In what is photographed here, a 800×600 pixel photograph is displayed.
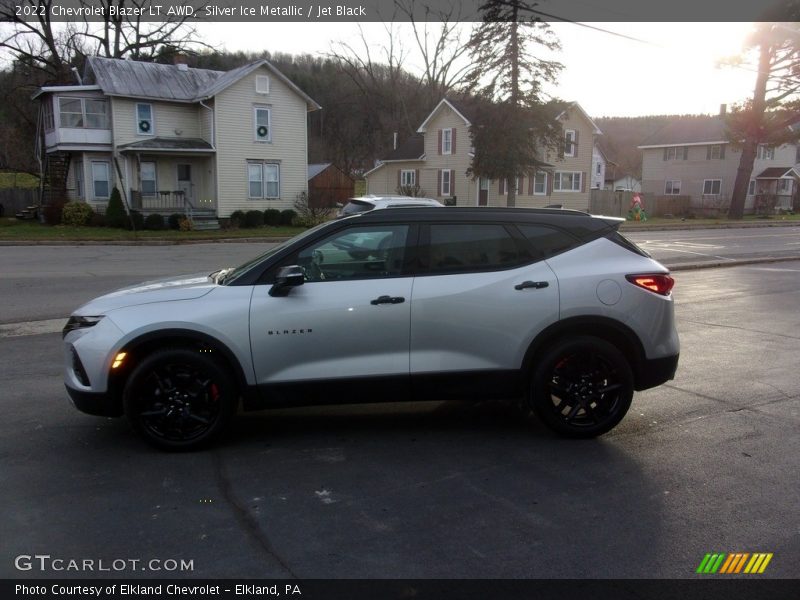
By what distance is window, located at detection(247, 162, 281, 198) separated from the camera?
35.0 m

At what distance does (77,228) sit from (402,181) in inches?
1062

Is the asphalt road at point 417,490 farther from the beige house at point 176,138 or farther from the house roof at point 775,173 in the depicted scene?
the house roof at point 775,173

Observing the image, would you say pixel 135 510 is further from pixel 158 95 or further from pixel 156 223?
pixel 158 95

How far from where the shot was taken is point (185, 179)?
3509 cm

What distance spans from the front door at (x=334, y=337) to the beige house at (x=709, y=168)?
52742mm

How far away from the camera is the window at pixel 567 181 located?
46.8 m

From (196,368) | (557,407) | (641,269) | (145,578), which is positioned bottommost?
(145,578)

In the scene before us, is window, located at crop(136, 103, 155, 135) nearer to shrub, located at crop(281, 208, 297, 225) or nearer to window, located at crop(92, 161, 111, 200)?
window, located at crop(92, 161, 111, 200)

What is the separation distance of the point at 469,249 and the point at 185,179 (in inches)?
1301

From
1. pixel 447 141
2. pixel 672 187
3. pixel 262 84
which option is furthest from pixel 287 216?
pixel 672 187

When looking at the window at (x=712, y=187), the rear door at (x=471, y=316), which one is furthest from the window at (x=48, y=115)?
the window at (x=712, y=187)
